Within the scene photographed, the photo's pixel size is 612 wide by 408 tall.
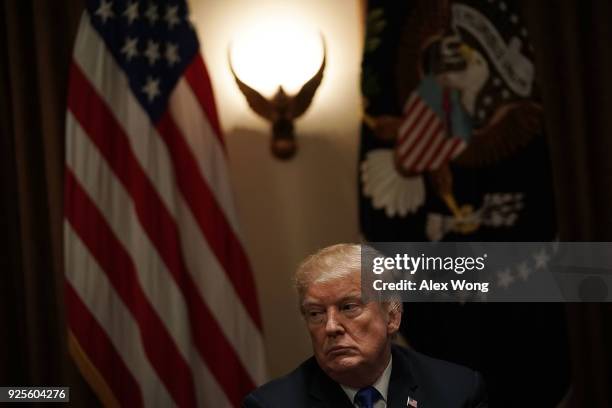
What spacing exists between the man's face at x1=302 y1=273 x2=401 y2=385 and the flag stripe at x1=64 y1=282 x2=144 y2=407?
4.13ft

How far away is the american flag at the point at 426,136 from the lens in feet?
9.41

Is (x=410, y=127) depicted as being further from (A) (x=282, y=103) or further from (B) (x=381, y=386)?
(B) (x=381, y=386)

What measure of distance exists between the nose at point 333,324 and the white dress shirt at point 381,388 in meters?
0.14

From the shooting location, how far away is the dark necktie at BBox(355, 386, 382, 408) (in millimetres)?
1626

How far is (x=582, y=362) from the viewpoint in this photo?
2.94 m

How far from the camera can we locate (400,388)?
1661 mm

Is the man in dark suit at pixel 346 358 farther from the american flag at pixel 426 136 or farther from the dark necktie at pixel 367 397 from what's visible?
the american flag at pixel 426 136

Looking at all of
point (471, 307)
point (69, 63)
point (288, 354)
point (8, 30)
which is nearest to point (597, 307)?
point (471, 307)

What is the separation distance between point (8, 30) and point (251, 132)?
104 cm

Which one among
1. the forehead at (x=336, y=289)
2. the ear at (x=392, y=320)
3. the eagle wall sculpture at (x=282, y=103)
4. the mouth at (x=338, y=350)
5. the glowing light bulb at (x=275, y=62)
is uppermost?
the glowing light bulb at (x=275, y=62)

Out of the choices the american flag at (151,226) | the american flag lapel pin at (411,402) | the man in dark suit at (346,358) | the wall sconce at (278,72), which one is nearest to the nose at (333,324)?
the man in dark suit at (346,358)

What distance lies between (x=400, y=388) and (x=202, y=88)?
1.56 metres

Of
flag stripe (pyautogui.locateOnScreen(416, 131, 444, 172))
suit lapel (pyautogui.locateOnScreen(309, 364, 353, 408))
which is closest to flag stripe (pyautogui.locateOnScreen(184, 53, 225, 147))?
flag stripe (pyautogui.locateOnScreen(416, 131, 444, 172))

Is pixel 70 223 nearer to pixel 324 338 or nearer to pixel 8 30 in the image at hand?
pixel 8 30
